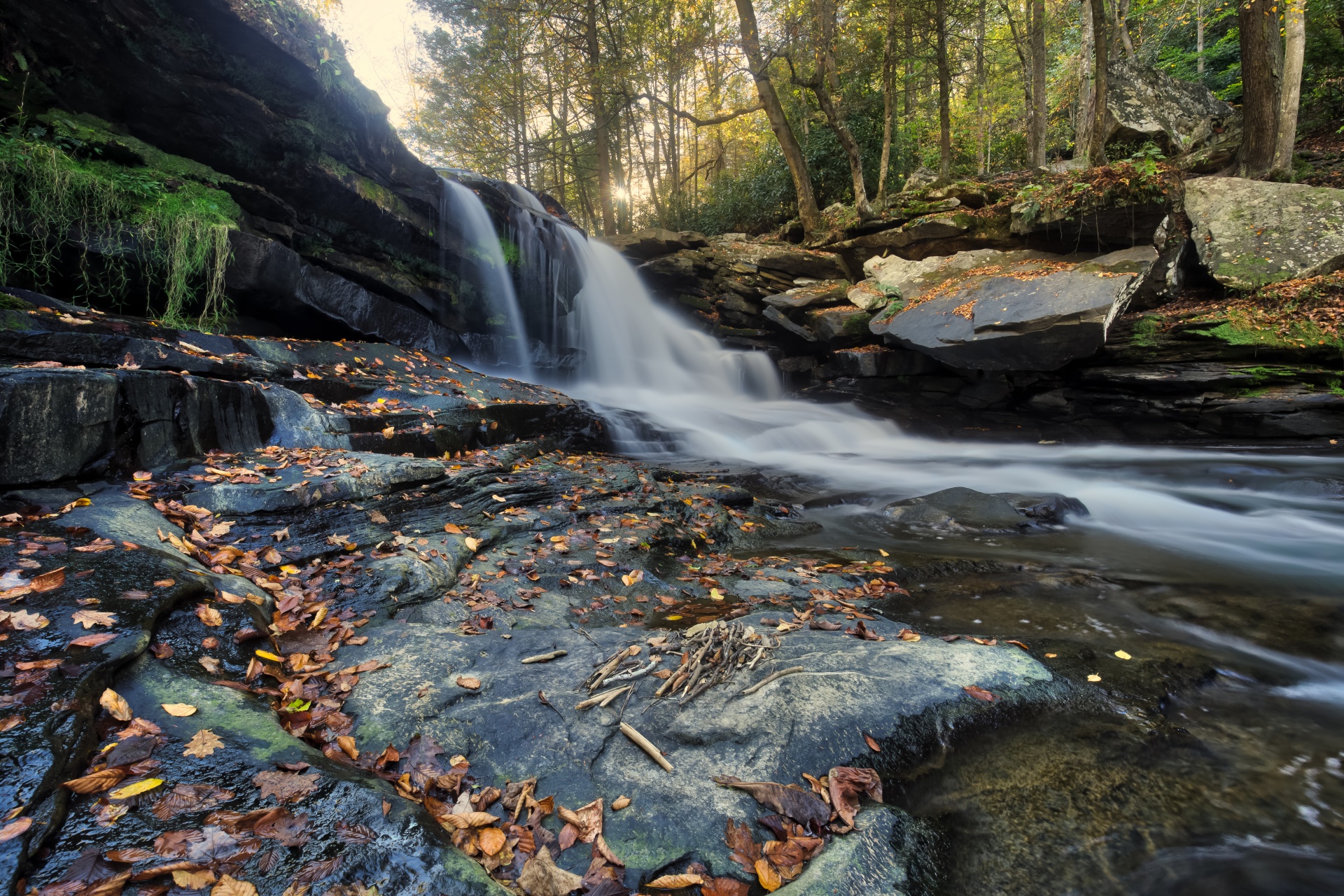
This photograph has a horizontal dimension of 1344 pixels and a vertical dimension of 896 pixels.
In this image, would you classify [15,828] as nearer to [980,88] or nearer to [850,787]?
[850,787]

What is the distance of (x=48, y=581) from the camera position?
2650 millimetres

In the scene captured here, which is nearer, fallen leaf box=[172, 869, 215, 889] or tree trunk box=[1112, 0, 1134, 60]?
fallen leaf box=[172, 869, 215, 889]

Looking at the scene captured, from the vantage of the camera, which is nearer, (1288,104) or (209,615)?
(209,615)

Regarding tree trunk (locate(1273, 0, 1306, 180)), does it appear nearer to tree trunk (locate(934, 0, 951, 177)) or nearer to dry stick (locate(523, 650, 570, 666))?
tree trunk (locate(934, 0, 951, 177))

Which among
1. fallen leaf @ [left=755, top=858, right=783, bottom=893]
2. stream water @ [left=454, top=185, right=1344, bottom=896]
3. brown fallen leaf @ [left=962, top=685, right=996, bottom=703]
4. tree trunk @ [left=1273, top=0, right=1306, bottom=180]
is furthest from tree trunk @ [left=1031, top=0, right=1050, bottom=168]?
fallen leaf @ [left=755, top=858, right=783, bottom=893]

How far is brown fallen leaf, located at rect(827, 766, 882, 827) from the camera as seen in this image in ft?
7.17

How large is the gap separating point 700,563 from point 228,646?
12.2 feet

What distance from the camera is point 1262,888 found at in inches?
79.7

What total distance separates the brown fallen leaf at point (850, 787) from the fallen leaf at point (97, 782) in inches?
95.2

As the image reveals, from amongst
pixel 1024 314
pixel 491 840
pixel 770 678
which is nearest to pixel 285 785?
pixel 491 840

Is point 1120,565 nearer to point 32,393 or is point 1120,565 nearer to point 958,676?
point 958,676

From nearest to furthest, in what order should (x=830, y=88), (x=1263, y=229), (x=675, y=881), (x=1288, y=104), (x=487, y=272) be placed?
(x=675, y=881) → (x=1263, y=229) → (x=1288, y=104) → (x=487, y=272) → (x=830, y=88)

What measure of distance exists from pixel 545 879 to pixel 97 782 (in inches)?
55.5

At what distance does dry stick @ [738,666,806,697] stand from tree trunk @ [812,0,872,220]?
1428cm
